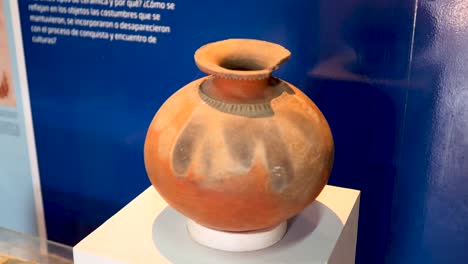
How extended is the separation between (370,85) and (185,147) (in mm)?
593

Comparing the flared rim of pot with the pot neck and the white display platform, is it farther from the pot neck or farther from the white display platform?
the white display platform

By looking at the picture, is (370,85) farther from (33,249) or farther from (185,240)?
(33,249)

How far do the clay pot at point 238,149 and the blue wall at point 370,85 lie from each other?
40 centimetres

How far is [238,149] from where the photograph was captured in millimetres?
840

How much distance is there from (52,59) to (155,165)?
879mm

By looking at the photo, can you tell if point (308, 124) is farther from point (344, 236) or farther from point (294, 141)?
point (344, 236)

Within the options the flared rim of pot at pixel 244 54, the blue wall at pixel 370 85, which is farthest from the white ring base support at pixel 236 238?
the blue wall at pixel 370 85

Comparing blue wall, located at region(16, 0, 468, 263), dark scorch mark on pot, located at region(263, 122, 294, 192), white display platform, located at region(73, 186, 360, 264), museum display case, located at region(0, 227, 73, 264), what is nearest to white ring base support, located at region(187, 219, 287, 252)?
white display platform, located at region(73, 186, 360, 264)

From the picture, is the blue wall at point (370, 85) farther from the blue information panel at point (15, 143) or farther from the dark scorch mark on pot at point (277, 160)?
the dark scorch mark on pot at point (277, 160)

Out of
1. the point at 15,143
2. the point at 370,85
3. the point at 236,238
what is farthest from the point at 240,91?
the point at 15,143

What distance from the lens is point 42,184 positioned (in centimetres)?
181

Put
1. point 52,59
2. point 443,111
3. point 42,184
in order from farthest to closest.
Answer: point 42,184 → point 52,59 → point 443,111

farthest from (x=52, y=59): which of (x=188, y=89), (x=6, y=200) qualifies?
(x=188, y=89)

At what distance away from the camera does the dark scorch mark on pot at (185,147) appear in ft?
2.82
